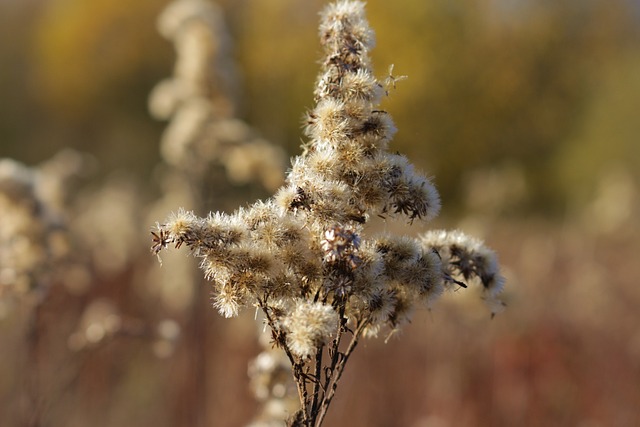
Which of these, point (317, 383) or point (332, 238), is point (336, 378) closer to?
point (317, 383)

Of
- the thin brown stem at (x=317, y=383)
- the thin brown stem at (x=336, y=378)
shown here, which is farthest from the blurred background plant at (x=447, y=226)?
the thin brown stem at (x=317, y=383)

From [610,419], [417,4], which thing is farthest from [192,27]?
[417,4]

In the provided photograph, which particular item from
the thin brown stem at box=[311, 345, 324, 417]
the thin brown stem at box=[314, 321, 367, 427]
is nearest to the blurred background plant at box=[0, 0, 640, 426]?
the thin brown stem at box=[314, 321, 367, 427]

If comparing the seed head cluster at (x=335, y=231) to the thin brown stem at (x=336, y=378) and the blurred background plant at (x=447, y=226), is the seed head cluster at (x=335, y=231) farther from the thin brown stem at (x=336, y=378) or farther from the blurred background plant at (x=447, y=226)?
the blurred background plant at (x=447, y=226)

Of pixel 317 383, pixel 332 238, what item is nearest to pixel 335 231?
pixel 332 238

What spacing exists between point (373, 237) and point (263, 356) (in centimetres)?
75

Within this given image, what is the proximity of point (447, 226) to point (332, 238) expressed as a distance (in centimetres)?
1261

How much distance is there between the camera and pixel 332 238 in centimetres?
156

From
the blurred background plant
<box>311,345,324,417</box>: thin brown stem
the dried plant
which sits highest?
the blurred background plant

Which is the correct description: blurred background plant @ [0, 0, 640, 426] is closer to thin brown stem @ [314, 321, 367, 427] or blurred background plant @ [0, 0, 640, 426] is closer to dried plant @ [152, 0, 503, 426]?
dried plant @ [152, 0, 503, 426]

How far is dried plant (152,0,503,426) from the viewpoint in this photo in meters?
1.59

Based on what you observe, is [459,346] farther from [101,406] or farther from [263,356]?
[263,356]

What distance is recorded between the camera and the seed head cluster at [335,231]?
1591mm

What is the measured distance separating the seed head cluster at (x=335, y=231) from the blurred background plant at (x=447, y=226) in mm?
314
